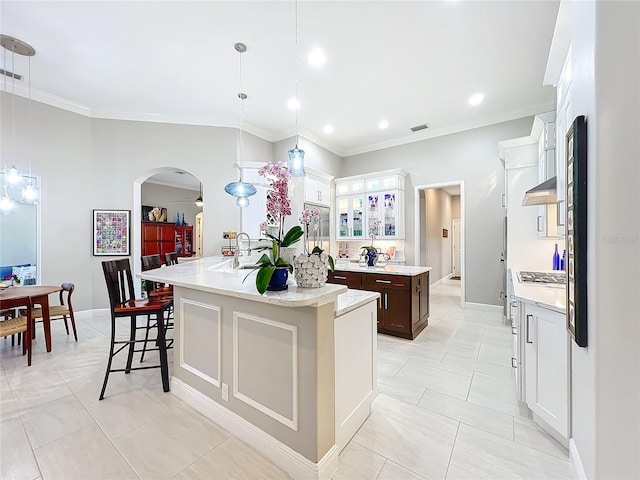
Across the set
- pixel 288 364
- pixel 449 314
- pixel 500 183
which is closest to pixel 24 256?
pixel 288 364

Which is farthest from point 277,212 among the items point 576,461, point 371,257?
point 371,257

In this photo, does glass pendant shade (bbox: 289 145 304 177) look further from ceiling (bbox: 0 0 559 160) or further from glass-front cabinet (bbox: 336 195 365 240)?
glass-front cabinet (bbox: 336 195 365 240)

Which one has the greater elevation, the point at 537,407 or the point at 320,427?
the point at 320,427

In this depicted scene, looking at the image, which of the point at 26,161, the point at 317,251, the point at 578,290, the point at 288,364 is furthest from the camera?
the point at 26,161

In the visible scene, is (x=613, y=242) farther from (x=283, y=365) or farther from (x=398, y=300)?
(x=398, y=300)

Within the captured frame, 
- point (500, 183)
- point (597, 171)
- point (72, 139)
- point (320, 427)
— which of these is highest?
point (72, 139)

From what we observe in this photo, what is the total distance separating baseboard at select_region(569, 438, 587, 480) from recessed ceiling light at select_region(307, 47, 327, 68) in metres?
4.10

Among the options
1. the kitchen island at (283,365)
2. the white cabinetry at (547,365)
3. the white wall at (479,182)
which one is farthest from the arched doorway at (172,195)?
the white cabinetry at (547,365)

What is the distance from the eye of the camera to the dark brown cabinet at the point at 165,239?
7.71m

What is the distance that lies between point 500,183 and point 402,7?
357cm

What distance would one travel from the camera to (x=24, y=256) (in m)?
4.08

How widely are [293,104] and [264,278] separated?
405cm

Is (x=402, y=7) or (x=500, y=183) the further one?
(x=500, y=183)

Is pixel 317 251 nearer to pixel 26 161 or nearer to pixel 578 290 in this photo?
pixel 578 290
